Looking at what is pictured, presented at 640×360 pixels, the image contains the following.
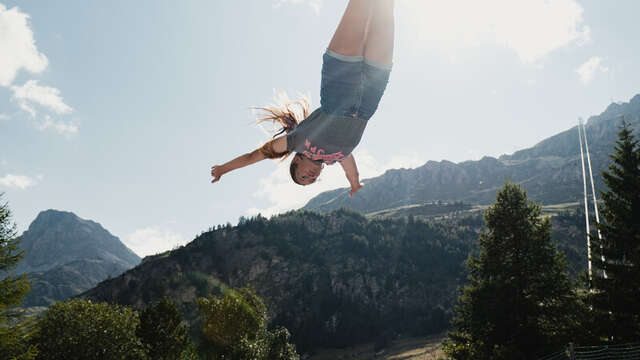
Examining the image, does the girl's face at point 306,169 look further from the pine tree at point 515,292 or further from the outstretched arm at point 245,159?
the pine tree at point 515,292

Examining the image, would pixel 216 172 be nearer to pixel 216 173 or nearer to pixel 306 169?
pixel 216 173

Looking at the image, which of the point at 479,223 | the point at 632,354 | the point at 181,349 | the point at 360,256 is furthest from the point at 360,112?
the point at 479,223

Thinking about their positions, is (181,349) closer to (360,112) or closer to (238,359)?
(238,359)

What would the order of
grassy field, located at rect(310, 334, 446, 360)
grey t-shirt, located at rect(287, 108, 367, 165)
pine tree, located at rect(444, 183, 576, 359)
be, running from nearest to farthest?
1. grey t-shirt, located at rect(287, 108, 367, 165)
2. pine tree, located at rect(444, 183, 576, 359)
3. grassy field, located at rect(310, 334, 446, 360)

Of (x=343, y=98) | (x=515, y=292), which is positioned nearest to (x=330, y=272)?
(x=515, y=292)

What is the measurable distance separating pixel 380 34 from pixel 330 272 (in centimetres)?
16156

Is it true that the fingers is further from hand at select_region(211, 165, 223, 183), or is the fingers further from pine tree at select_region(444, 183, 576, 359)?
pine tree at select_region(444, 183, 576, 359)

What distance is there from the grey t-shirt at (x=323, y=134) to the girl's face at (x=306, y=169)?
0.14 metres

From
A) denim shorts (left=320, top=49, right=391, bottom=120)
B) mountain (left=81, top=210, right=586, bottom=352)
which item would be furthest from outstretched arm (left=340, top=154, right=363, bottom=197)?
mountain (left=81, top=210, right=586, bottom=352)

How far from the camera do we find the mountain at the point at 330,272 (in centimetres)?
13712

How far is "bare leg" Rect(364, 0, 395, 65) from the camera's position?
129 inches

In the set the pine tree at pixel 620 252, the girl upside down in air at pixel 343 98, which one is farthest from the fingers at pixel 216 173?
the pine tree at pixel 620 252

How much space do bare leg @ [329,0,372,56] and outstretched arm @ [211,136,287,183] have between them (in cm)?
115

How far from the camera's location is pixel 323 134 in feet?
12.5
